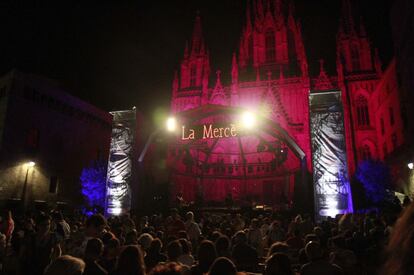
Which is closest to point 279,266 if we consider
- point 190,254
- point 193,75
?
point 190,254

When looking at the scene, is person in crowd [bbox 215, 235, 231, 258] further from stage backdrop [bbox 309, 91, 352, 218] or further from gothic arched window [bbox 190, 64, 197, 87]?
gothic arched window [bbox 190, 64, 197, 87]

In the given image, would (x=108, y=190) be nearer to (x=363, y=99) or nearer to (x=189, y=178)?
(x=189, y=178)

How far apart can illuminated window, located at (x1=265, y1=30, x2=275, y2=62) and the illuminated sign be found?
121 feet

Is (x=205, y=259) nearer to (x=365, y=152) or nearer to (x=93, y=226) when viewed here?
(x=93, y=226)

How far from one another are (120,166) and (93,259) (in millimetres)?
15143

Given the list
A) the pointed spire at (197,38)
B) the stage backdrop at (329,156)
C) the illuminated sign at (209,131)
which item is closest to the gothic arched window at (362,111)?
the pointed spire at (197,38)

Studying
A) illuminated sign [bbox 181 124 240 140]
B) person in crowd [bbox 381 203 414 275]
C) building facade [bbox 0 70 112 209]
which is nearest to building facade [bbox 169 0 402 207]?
building facade [bbox 0 70 112 209]

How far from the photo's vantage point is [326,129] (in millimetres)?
16109

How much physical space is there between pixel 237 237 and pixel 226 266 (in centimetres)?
373

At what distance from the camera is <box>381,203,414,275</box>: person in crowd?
1.36m

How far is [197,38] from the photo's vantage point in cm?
5619

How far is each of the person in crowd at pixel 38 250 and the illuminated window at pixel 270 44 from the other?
171ft

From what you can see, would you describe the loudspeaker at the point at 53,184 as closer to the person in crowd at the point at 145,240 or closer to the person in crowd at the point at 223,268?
the person in crowd at the point at 145,240

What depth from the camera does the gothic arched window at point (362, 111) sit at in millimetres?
43531
